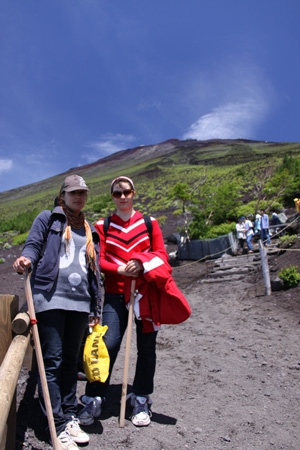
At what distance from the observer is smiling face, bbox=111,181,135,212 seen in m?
3.01

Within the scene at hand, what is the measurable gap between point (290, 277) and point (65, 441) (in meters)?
6.45

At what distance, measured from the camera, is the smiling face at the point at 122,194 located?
9.89 ft

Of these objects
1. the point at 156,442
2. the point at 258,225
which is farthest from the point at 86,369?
the point at 258,225

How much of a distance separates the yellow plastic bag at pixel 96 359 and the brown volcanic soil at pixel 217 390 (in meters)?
0.42

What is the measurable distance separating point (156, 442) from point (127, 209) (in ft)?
5.63

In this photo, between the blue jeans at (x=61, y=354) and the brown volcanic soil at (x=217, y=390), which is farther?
the brown volcanic soil at (x=217, y=390)

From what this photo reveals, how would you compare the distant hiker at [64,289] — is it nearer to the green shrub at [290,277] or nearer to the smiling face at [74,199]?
the smiling face at [74,199]

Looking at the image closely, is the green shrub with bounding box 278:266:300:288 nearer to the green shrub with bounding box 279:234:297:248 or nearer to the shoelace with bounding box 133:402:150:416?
the green shrub with bounding box 279:234:297:248

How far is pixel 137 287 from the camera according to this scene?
2.94m

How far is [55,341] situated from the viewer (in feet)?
8.26

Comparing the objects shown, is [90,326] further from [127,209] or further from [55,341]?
[127,209]

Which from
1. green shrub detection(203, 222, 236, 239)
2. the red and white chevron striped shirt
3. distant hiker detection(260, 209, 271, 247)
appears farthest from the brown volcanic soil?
green shrub detection(203, 222, 236, 239)

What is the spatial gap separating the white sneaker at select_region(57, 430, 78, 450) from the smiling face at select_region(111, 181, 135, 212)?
63.6 inches

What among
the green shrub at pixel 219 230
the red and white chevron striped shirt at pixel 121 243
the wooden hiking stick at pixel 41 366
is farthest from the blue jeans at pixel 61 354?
the green shrub at pixel 219 230
